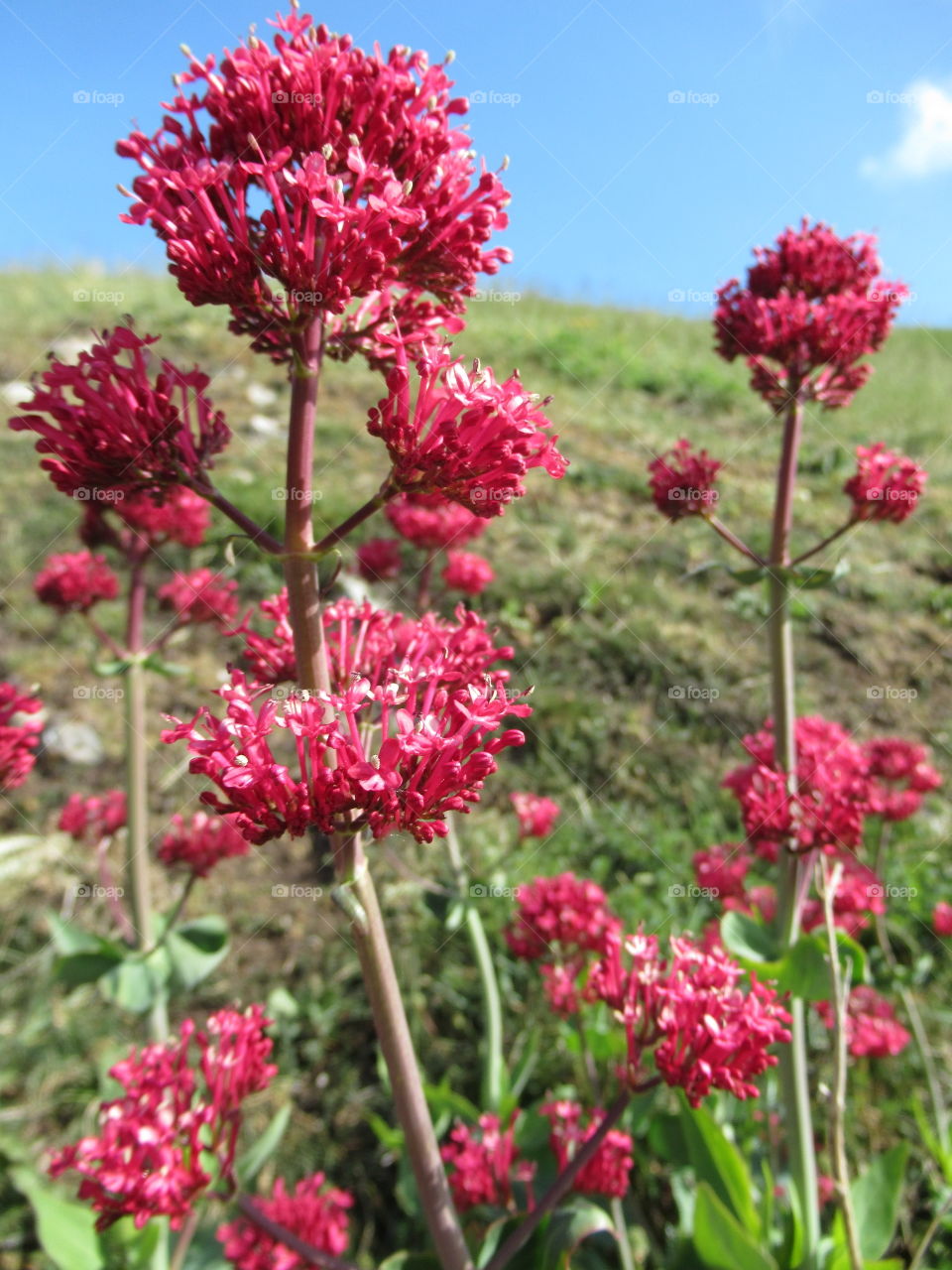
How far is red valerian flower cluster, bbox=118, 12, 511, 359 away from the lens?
1.58 meters

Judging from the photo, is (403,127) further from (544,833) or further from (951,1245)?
(951,1245)

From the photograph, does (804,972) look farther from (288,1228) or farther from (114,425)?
(114,425)

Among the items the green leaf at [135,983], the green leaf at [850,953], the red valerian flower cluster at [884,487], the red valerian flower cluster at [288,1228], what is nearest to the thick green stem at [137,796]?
the green leaf at [135,983]

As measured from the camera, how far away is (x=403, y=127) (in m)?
1.77

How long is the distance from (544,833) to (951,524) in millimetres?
6694

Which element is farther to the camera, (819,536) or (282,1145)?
(819,536)

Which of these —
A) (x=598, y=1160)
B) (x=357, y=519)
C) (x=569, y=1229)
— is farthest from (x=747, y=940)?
(x=357, y=519)

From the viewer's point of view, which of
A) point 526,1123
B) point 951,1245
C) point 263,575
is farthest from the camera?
point 263,575

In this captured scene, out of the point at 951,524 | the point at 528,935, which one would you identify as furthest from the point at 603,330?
the point at 528,935

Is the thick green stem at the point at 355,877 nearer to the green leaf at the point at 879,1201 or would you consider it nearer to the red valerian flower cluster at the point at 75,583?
the green leaf at the point at 879,1201

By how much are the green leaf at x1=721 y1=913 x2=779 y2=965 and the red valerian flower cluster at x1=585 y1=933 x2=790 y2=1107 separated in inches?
18.9

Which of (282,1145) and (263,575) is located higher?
(263,575)

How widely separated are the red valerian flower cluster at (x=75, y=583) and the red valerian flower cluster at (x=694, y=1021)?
9.34ft

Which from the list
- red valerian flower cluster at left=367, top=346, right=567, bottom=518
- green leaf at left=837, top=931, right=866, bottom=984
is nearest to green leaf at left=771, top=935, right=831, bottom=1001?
green leaf at left=837, top=931, right=866, bottom=984
